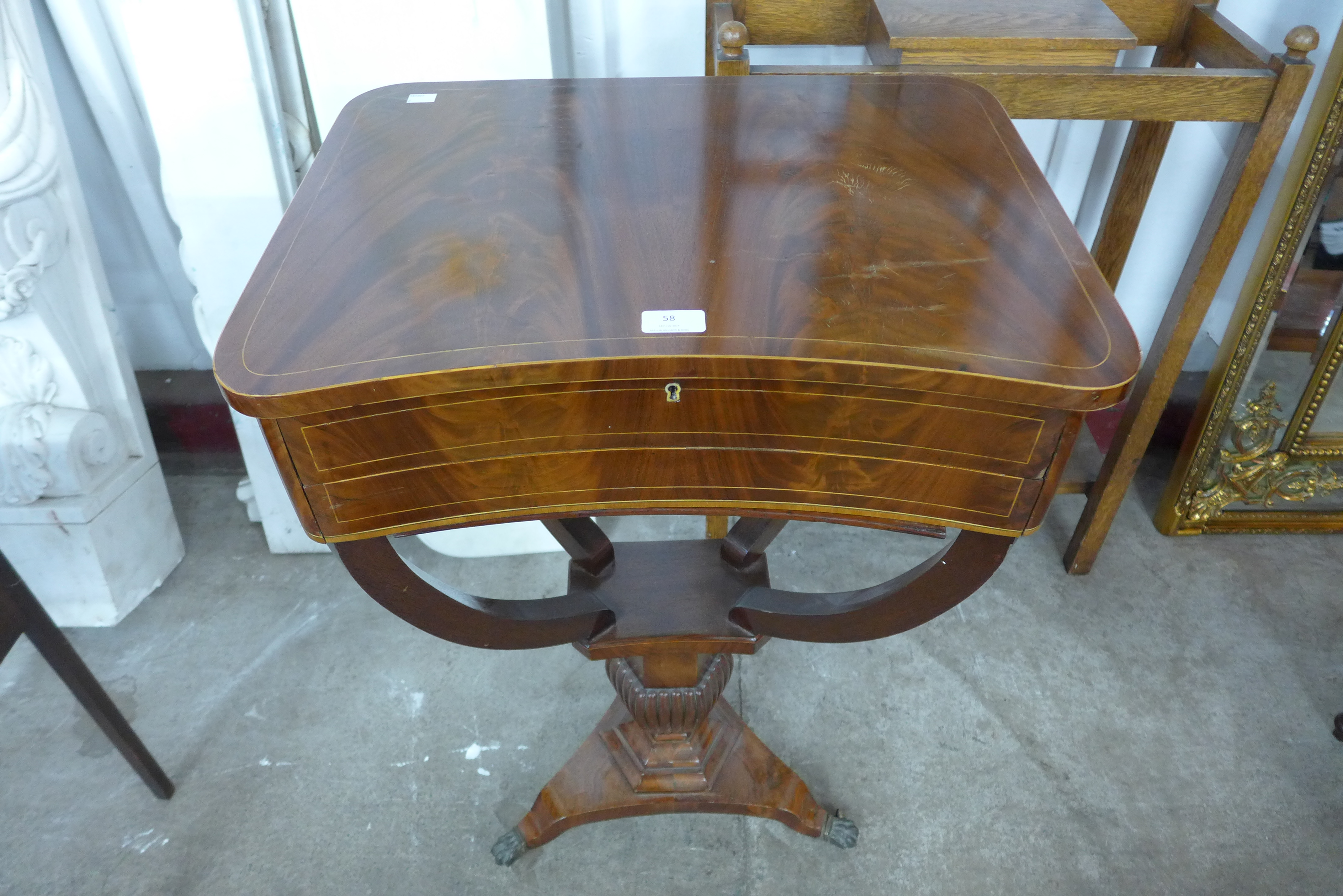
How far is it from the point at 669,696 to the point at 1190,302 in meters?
1.03

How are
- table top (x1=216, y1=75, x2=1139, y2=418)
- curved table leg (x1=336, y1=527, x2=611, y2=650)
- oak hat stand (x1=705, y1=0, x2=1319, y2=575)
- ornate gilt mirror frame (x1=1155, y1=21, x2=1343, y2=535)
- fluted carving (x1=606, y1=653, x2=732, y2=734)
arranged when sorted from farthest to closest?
ornate gilt mirror frame (x1=1155, y1=21, x2=1343, y2=535) → fluted carving (x1=606, y1=653, x2=732, y2=734) → oak hat stand (x1=705, y1=0, x2=1319, y2=575) → curved table leg (x1=336, y1=527, x2=611, y2=650) → table top (x1=216, y1=75, x2=1139, y2=418)

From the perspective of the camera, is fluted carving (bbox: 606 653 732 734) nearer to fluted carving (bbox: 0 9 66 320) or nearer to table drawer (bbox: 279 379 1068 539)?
table drawer (bbox: 279 379 1068 539)

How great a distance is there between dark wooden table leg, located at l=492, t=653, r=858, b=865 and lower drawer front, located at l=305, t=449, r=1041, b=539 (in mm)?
547

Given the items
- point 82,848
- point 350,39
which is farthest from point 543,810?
point 350,39

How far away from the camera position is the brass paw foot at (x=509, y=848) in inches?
55.6

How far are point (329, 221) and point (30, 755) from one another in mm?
1215

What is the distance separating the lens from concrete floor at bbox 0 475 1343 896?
1428 millimetres

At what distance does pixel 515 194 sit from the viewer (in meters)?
0.94

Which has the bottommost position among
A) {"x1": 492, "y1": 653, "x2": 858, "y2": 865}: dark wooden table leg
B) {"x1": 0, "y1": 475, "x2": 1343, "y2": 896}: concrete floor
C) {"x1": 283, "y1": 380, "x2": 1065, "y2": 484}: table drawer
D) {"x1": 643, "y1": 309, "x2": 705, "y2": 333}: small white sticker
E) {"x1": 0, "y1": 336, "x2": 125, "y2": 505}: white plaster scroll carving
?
{"x1": 0, "y1": 475, "x2": 1343, "y2": 896}: concrete floor

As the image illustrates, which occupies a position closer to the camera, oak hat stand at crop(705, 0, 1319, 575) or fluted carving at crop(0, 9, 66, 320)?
oak hat stand at crop(705, 0, 1319, 575)

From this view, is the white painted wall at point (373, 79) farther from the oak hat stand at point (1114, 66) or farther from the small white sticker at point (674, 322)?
the small white sticker at point (674, 322)

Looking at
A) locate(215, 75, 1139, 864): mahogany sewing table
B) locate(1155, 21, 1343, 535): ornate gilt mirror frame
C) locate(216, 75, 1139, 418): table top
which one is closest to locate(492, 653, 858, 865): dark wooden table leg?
locate(215, 75, 1139, 864): mahogany sewing table

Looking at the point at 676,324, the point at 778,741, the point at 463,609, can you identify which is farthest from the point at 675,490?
the point at 778,741

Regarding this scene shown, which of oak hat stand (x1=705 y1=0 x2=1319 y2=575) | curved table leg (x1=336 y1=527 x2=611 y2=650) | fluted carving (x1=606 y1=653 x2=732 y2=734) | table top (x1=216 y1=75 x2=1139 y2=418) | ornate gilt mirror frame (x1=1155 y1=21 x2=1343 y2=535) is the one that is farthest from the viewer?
ornate gilt mirror frame (x1=1155 y1=21 x2=1343 y2=535)
